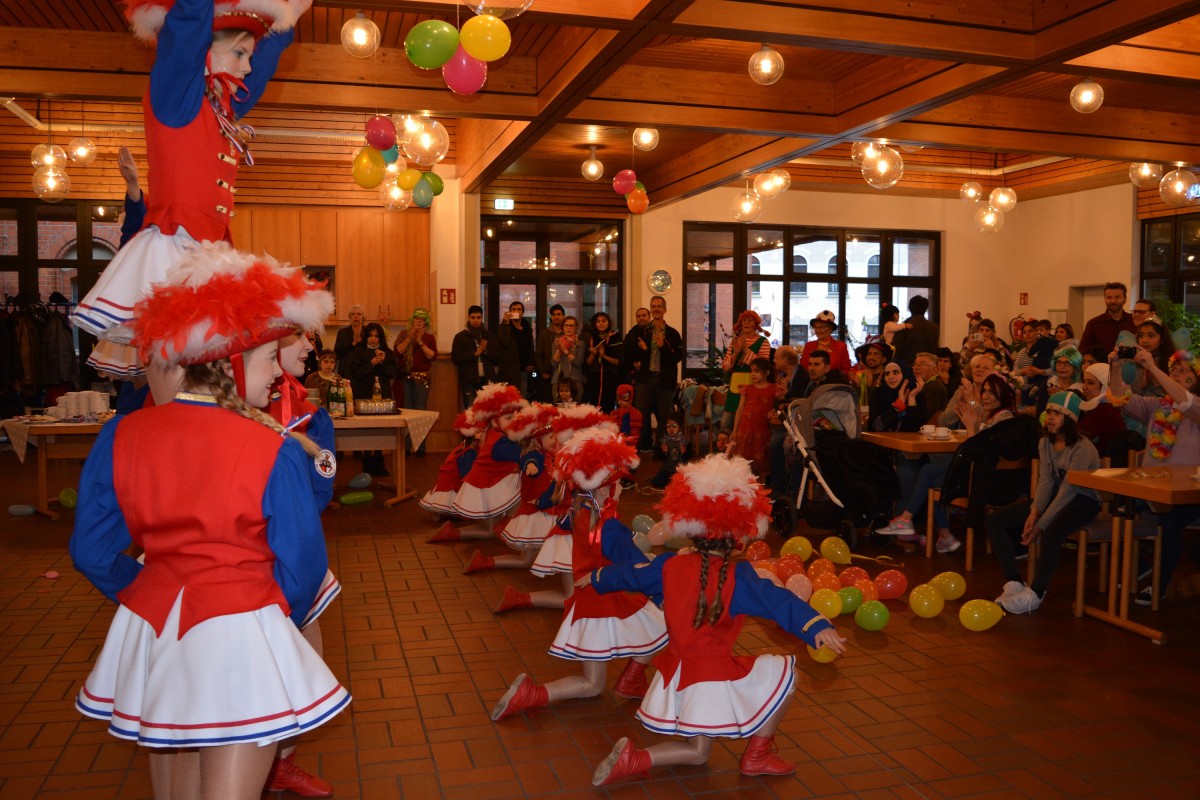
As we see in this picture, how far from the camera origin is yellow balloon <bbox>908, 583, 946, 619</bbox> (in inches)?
209

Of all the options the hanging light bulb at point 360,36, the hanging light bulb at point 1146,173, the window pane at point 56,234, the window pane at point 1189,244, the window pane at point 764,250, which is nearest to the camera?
the hanging light bulb at point 360,36

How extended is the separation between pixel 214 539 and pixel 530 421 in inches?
172

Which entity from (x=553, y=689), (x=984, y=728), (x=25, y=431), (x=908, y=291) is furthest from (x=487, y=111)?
(x=908, y=291)

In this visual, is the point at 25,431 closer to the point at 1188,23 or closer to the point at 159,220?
the point at 159,220

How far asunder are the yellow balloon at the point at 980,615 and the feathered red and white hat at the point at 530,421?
2.62 m

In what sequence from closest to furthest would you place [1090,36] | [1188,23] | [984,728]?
[984,728] → [1090,36] → [1188,23]

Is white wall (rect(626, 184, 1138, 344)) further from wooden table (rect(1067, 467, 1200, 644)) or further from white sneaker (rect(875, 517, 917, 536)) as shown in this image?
wooden table (rect(1067, 467, 1200, 644))

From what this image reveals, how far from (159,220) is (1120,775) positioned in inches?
138

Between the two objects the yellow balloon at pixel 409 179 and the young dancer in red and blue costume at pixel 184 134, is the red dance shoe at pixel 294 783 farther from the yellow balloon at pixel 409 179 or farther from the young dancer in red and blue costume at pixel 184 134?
the yellow balloon at pixel 409 179

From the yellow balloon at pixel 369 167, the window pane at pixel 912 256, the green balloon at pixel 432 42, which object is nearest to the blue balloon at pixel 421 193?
the yellow balloon at pixel 369 167

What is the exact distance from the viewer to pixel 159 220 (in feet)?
8.50

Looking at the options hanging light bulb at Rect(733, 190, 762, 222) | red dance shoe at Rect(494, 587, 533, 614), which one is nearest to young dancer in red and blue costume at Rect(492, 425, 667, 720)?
red dance shoe at Rect(494, 587, 533, 614)

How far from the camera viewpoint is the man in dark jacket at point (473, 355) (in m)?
12.1

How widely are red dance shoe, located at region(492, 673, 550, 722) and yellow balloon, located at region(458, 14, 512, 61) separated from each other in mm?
3459
